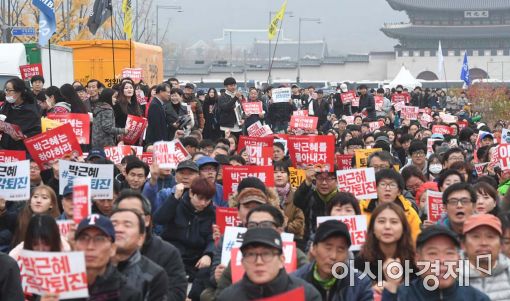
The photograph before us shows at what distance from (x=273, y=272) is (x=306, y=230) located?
4444mm

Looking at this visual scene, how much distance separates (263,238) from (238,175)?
4423mm

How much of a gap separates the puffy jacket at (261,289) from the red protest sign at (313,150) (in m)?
5.52

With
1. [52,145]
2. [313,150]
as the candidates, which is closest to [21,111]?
[52,145]

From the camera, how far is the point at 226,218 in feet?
28.6

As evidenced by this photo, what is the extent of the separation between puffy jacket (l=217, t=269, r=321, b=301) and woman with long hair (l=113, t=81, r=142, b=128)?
952cm

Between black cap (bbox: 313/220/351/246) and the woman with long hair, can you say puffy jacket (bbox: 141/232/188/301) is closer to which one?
black cap (bbox: 313/220/351/246)

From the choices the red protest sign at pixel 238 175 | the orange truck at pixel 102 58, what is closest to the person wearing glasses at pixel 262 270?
the red protest sign at pixel 238 175

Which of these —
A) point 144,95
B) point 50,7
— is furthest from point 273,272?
point 50,7

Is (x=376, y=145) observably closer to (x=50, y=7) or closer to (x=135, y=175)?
(x=135, y=175)

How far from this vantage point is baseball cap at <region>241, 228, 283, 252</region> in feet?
19.3

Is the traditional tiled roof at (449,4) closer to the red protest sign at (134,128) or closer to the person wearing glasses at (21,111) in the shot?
the red protest sign at (134,128)

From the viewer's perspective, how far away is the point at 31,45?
827 inches

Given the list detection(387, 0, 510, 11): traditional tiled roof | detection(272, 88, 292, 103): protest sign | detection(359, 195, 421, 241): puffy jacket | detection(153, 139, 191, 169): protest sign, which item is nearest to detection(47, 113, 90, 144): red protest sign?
detection(153, 139, 191, 169): protest sign

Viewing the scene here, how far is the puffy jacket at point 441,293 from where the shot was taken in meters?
5.90
